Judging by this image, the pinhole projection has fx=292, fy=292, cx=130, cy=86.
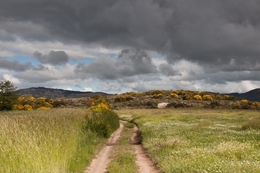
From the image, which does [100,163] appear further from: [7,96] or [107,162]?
[7,96]

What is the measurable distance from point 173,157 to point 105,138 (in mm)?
14030

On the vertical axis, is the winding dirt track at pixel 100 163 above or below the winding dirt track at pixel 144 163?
below

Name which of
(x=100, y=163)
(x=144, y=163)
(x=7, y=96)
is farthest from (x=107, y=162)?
(x=7, y=96)

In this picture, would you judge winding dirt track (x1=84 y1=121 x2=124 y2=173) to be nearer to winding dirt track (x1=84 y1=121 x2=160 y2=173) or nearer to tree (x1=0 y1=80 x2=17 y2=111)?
winding dirt track (x1=84 y1=121 x2=160 y2=173)

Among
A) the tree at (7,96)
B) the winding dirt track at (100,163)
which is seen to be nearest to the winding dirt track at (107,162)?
the winding dirt track at (100,163)

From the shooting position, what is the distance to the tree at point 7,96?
59031 mm

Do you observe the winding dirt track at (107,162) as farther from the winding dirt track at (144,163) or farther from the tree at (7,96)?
the tree at (7,96)

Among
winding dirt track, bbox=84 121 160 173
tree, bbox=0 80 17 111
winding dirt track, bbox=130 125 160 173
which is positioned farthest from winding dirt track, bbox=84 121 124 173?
tree, bbox=0 80 17 111

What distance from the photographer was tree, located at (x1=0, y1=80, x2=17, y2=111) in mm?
59031

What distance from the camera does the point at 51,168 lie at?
1138 cm

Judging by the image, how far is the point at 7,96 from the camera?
201ft

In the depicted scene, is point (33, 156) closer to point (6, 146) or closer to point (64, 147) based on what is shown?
point (6, 146)

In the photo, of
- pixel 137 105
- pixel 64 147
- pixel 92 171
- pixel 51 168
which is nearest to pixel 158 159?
pixel 92 171

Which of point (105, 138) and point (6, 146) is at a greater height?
point (6, 146)
